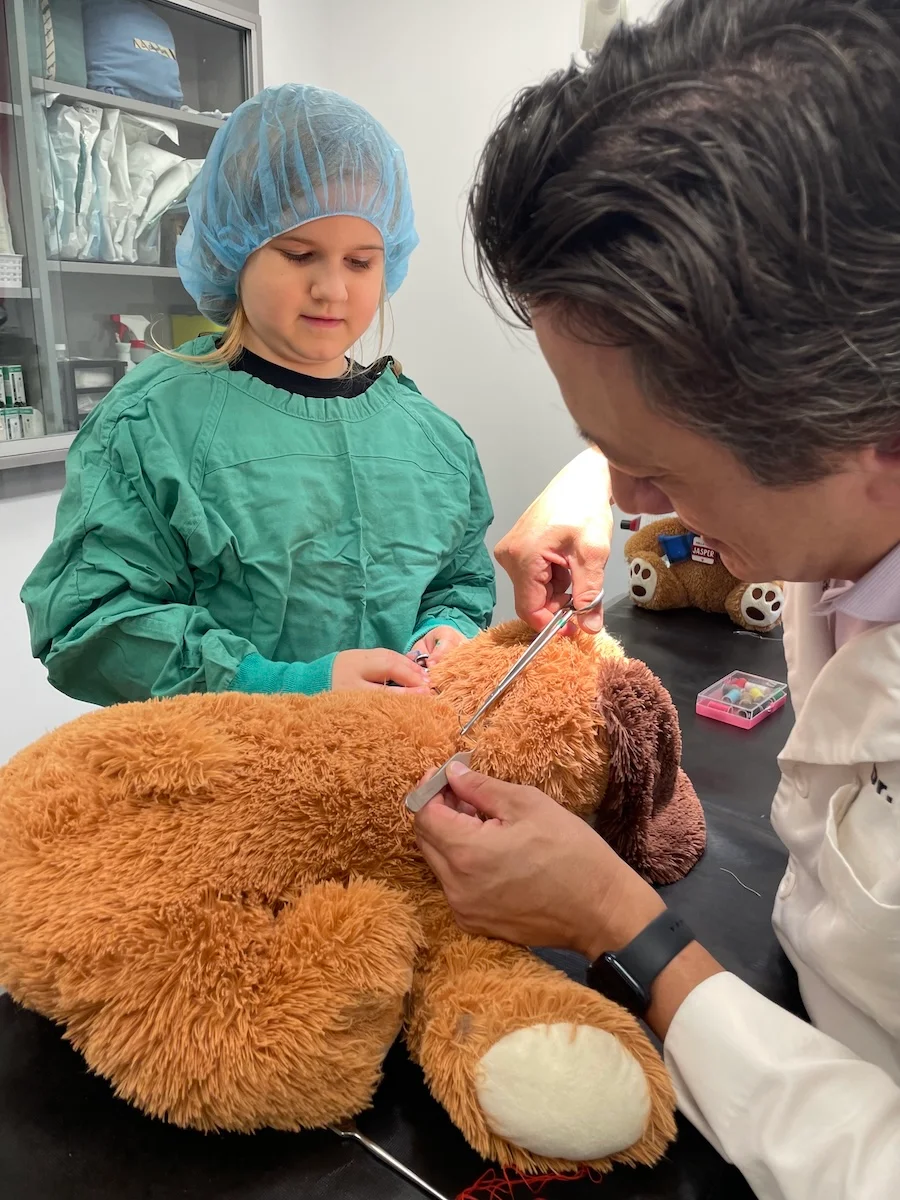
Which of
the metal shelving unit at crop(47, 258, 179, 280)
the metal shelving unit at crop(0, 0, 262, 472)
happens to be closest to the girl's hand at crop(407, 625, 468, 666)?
the metal shelving unit at crop(0, 0, 262, 472)

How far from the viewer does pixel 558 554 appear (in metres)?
0.89

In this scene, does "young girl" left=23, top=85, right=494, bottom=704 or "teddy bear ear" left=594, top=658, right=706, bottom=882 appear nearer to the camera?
"teddy bear ear" left=594, top=658, right=706, bottom=882

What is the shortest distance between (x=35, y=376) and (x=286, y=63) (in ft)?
3.96

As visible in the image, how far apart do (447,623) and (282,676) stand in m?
0.29

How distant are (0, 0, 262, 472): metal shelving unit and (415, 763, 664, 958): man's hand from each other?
1.61m

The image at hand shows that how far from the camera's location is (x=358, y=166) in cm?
96

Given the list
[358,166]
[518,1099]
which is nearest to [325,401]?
[358,166]

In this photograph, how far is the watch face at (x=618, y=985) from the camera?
590mm

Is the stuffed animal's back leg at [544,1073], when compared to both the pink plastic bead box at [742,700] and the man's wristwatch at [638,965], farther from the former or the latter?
the pink plastic bead box at [742,700]

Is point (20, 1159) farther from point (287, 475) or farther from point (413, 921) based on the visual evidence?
point (287, 475)

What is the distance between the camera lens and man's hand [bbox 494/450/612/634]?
2.76 feet

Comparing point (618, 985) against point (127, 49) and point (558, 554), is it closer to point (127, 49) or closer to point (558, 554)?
point (558, 554)

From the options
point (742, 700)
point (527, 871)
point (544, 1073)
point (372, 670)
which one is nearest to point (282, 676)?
point (372, 670)

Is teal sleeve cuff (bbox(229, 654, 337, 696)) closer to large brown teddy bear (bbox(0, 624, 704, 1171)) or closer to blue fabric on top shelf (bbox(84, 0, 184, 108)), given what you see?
large brown teddy bear (bbox(0, 624, 704, 1171))
